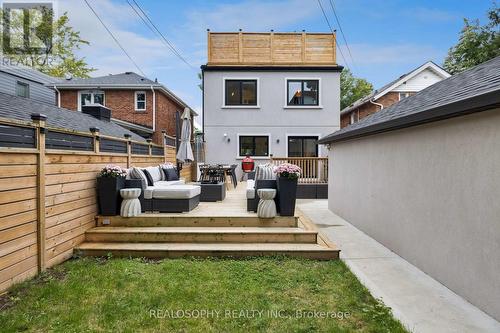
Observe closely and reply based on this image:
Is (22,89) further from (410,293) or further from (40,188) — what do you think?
(410,293)

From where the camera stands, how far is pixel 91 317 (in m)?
2.96

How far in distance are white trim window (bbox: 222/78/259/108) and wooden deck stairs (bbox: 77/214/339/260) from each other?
942 centimetres

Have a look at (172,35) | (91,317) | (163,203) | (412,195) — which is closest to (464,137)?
(412,195)

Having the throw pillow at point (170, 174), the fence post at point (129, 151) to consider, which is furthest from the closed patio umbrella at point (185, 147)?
the fence post at point (129, 151)

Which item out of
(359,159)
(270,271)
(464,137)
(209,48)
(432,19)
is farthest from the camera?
(432,19)

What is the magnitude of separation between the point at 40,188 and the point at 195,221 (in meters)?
2.49

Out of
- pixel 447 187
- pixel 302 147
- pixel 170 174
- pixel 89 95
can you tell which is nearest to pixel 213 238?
pixel 447 187

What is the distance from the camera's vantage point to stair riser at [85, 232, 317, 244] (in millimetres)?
5098

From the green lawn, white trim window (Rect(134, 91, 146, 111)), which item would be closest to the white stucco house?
white trim window (Rect(134, 91, 146, 111))

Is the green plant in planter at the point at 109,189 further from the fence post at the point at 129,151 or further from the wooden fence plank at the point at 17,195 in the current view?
the wooden fence plank at the point at 17,195

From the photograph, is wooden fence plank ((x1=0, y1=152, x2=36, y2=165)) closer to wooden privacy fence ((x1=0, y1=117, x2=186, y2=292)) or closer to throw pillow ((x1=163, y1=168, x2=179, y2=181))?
wooden privacy fence ((x1=0, y1=117, x2=186, y2=292))

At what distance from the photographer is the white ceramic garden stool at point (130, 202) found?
18.0 ft

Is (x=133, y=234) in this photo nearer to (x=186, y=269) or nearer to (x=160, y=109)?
(x=186, y=269)

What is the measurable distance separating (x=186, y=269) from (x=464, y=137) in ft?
12.8
